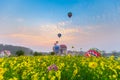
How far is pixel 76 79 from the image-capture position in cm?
831

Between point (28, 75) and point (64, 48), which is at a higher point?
point (64, 48)

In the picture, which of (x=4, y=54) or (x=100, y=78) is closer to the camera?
(x=100, y=78)

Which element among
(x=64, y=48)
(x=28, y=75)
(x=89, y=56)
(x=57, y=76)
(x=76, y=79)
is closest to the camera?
(x=57, y=76)

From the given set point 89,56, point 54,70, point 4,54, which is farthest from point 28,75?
point 4,54

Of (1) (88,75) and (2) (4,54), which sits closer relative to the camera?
(1) (88,75)

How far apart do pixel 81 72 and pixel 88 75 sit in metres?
0.35

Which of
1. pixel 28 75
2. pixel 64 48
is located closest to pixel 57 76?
pixel 28 75

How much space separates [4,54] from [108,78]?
11694 mm

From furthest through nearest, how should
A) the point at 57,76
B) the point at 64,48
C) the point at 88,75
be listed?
the point at 64,48 → the point at 88,75 → the point at 57,76

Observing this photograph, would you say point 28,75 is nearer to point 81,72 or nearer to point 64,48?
point 81,72

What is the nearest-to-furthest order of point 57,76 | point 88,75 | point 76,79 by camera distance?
point 57,76, point 76,79, point 88,75

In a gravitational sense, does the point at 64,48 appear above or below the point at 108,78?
above

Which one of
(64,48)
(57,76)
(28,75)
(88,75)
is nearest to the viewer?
(57,76)

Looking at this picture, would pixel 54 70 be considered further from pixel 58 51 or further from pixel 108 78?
pixel 58 51
